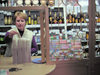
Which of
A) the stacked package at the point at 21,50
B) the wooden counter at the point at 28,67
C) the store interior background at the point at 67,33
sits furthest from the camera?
the store interior background at the point at 67,33

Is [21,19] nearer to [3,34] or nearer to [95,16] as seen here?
[3,34]

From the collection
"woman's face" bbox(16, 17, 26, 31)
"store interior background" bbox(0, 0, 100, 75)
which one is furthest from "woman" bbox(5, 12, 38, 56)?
"store interior background" bbox(0, 0, 100, 75)

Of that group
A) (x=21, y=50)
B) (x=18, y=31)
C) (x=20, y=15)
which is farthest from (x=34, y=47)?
(x=20, y=15)

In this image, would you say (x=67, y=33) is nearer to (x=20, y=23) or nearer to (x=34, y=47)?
(x=34, y=47)

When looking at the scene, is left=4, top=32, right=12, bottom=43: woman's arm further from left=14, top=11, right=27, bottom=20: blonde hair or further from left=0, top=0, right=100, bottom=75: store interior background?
Result: left=14, top=11, right=27, bottom=20: blonde hair

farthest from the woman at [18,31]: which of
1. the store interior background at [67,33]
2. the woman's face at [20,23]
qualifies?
the store interior background at [67,33]

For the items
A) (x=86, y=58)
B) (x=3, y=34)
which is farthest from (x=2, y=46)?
(x=86, y=58)

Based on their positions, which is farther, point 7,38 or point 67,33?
point 67,33

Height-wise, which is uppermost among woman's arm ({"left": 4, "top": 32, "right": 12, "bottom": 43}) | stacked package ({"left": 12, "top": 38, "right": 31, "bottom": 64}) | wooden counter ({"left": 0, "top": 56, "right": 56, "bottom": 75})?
woman's arm ({"left": 4, "top": 32, "right": 12, "bottom": 43})

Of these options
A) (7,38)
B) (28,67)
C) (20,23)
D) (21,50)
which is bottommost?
(28,67)

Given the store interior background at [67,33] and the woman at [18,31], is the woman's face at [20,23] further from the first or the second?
the store interior background at [67,33]

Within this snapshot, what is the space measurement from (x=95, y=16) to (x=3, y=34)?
1137mm

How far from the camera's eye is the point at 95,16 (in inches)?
73.6

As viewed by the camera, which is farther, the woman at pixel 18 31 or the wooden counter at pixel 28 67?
the woman at pixel 18 31
